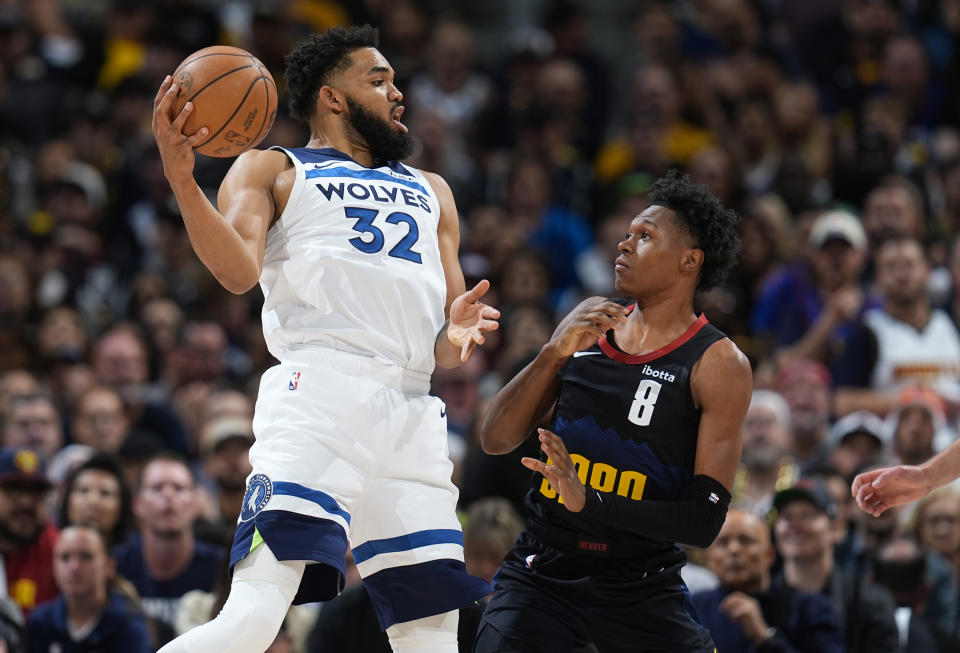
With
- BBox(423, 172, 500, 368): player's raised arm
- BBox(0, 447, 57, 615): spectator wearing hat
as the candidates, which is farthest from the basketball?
BBox(0, 447, 57, 615): spectator wearing hat

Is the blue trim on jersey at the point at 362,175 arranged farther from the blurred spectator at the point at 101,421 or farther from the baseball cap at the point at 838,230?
the baseball cap at the point at 838,230

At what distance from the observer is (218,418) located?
9.74m

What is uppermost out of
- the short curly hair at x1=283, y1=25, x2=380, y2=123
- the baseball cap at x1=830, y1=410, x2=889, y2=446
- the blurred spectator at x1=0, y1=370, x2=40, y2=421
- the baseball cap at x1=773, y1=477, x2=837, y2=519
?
the short curly hair at x1=283, y1=25, x2=380, y2=123

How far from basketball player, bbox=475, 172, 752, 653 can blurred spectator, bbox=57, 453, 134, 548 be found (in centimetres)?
382

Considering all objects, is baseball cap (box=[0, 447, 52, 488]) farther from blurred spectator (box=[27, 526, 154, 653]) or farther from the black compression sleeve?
the black compression sleeve

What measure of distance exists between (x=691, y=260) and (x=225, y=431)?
465 centimetres

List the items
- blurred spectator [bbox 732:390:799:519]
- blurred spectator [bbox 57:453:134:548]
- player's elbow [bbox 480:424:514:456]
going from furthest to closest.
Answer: blurred spectator [bbox 732:390:799:519] → blurred spectator [bbox 57:453:134:548] → player's elbow [bbox 480:424:514:456]

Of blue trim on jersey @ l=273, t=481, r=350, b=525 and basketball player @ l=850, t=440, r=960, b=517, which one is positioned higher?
basketball player @ l=850, t=440, r=960, b=517

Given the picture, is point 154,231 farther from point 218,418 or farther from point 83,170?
point 218,418

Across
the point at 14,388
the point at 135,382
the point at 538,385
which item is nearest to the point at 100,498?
the point at 14,388

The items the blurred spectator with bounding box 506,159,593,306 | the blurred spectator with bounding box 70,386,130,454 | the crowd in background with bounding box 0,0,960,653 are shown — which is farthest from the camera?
the blurred spectator with bounding box 506,159,593,306

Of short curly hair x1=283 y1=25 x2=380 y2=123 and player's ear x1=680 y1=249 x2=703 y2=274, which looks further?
short curly hair x1=283 y1=25 x2=380 y2=123

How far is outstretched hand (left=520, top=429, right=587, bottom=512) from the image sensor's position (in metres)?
4.66

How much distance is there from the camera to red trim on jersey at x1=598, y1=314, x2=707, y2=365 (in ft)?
16.3
